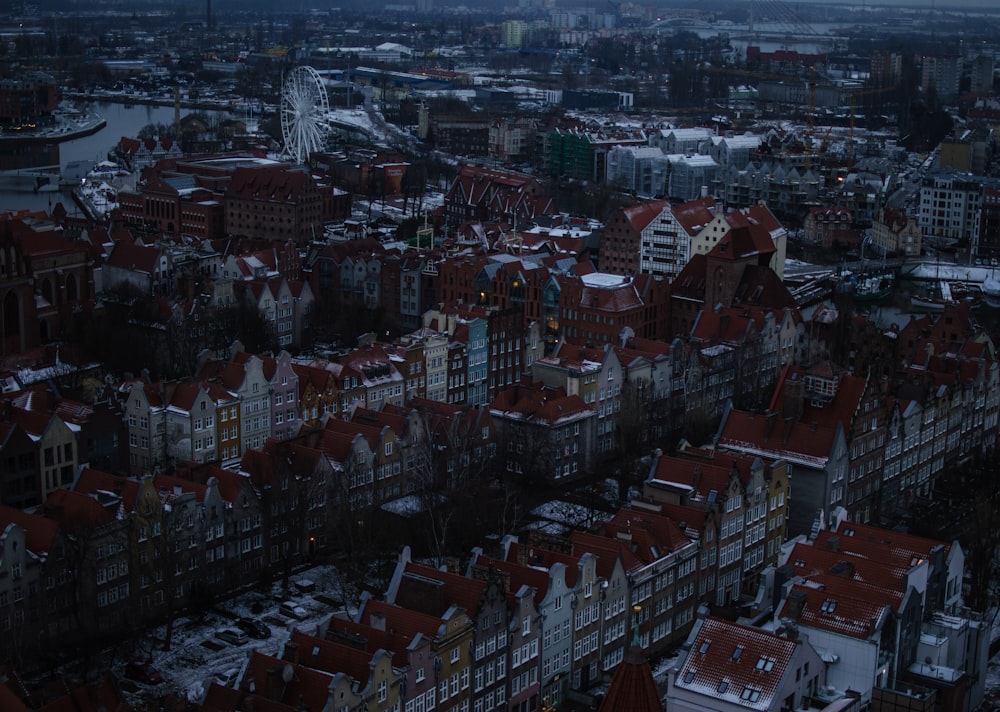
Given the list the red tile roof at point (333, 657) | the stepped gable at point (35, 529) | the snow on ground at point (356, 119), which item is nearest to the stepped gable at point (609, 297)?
the stepped gable at point (35, 529)

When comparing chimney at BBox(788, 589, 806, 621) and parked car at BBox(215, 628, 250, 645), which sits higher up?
chimney at BBox(788, 589, 806, 621)

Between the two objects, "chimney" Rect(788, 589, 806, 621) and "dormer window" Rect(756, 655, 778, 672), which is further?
"chimney" Rect(788, 589, 806, 621)

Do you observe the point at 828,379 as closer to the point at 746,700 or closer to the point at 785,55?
the point at 746,700

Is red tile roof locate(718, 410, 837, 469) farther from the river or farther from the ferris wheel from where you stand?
the ferris wheel

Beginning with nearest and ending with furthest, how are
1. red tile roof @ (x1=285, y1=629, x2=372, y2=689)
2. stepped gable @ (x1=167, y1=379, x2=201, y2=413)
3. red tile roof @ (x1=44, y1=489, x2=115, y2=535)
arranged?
red tile roof @ (x1=285, y1=629, x2=372, y2=689), red tile roof @ (x1=44, y1=489, x2=115, y2=535), stepped gable @ (x1=167, y1=379, x2=201, y2=413)

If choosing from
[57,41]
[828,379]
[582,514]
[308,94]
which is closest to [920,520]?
[828,379]

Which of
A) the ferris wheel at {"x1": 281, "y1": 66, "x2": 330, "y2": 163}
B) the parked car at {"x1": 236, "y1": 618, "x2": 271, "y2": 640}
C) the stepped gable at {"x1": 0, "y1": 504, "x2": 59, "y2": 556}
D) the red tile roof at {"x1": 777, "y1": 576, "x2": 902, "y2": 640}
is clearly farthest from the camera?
the ferris wheel at {"x1": 281, "y1": 66, "x2": 330, "y2": 163}

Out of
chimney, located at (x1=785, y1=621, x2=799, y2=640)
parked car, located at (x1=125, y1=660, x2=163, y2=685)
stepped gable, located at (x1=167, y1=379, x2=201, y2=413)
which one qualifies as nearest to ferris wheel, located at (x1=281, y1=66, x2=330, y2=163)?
stepped gable, located at (x1=167, y1=379, x2=201, y2=413)
